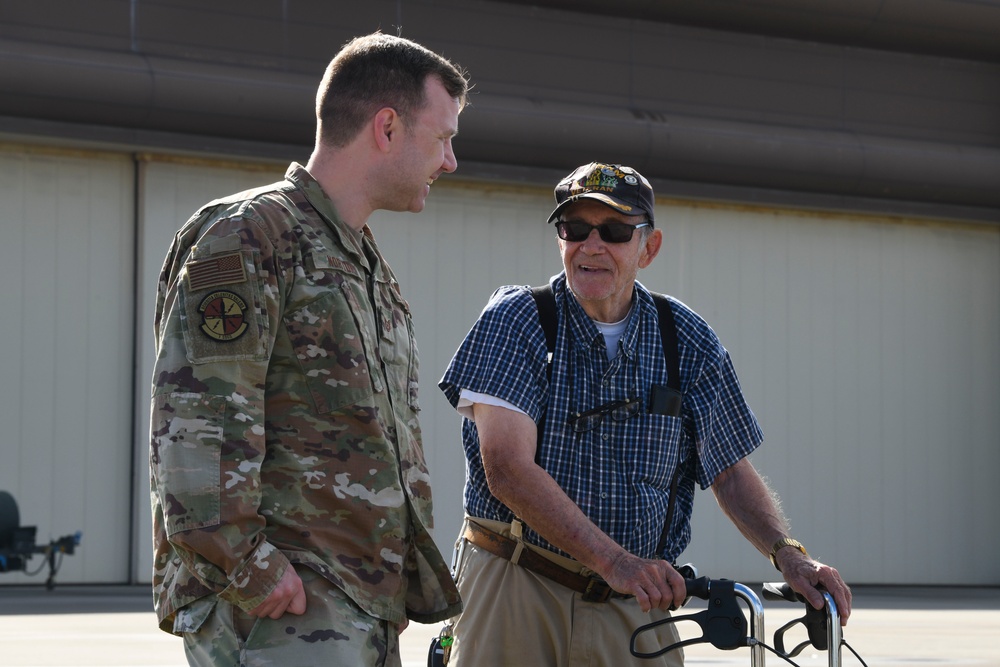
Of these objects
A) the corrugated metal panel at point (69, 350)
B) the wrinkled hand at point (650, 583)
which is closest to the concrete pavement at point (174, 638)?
the corrugated metal panel at point (69, 350)

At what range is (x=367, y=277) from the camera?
316cm

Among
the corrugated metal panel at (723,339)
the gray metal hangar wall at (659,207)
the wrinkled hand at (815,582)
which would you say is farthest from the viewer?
the corrugated metal panel at (723,339)

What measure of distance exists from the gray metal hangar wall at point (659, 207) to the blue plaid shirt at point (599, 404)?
385 inches

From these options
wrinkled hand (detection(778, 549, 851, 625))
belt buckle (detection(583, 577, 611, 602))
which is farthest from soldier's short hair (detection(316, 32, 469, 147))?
wrinkled hand (detection(778, 549, 851, 625))

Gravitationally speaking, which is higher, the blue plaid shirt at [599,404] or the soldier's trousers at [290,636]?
the blue plaid shirt at [599,404]

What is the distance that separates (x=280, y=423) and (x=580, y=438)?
1026 millimetres

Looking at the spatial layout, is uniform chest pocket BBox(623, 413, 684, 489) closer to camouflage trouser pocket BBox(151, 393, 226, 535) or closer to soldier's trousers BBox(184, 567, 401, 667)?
soldier's trousers BBox(184, 567, 401, 667)

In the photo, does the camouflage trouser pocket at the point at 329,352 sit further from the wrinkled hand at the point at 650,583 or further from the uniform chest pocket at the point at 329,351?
the wrinkled hand at the point at 650,583

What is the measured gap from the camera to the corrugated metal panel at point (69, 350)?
44.2ft

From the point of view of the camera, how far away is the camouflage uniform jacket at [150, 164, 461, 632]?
8.96 feet

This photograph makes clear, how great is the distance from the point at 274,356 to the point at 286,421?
5.1 inches

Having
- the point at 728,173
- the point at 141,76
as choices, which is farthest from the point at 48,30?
the point at 728,173

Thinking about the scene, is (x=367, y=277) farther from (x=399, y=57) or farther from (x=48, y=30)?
(x=48, y=30)

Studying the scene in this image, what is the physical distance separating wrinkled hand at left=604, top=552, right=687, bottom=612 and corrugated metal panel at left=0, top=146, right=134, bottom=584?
11.1 m
